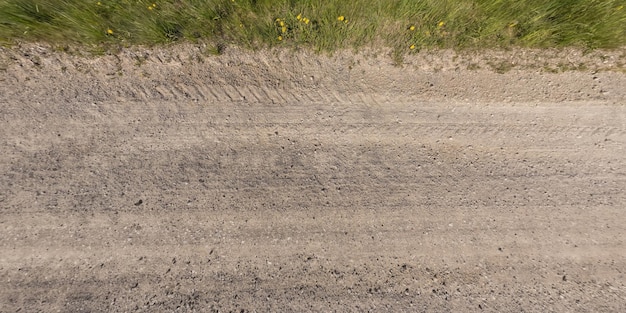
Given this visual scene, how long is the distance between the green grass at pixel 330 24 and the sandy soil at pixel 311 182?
0.49 ft

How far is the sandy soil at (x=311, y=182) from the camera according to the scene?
2.70 meters

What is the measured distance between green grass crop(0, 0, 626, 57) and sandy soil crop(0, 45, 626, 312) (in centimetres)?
15

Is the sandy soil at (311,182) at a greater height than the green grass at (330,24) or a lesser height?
lesser

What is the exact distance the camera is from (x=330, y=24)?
3270 millimetres

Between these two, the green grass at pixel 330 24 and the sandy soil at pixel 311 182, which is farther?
the green grass at pixel 330 24

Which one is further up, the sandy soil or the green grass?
the green grass

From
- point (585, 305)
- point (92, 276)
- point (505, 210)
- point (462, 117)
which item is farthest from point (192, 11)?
point (585, 305)

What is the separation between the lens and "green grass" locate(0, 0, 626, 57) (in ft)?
10.2

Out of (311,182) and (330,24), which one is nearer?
(311,182)

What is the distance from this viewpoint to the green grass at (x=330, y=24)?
10.2 feet

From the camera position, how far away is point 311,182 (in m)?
2.95

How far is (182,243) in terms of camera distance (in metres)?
2.75

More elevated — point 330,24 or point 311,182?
point 330,24

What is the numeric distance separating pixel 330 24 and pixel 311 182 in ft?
5.34
